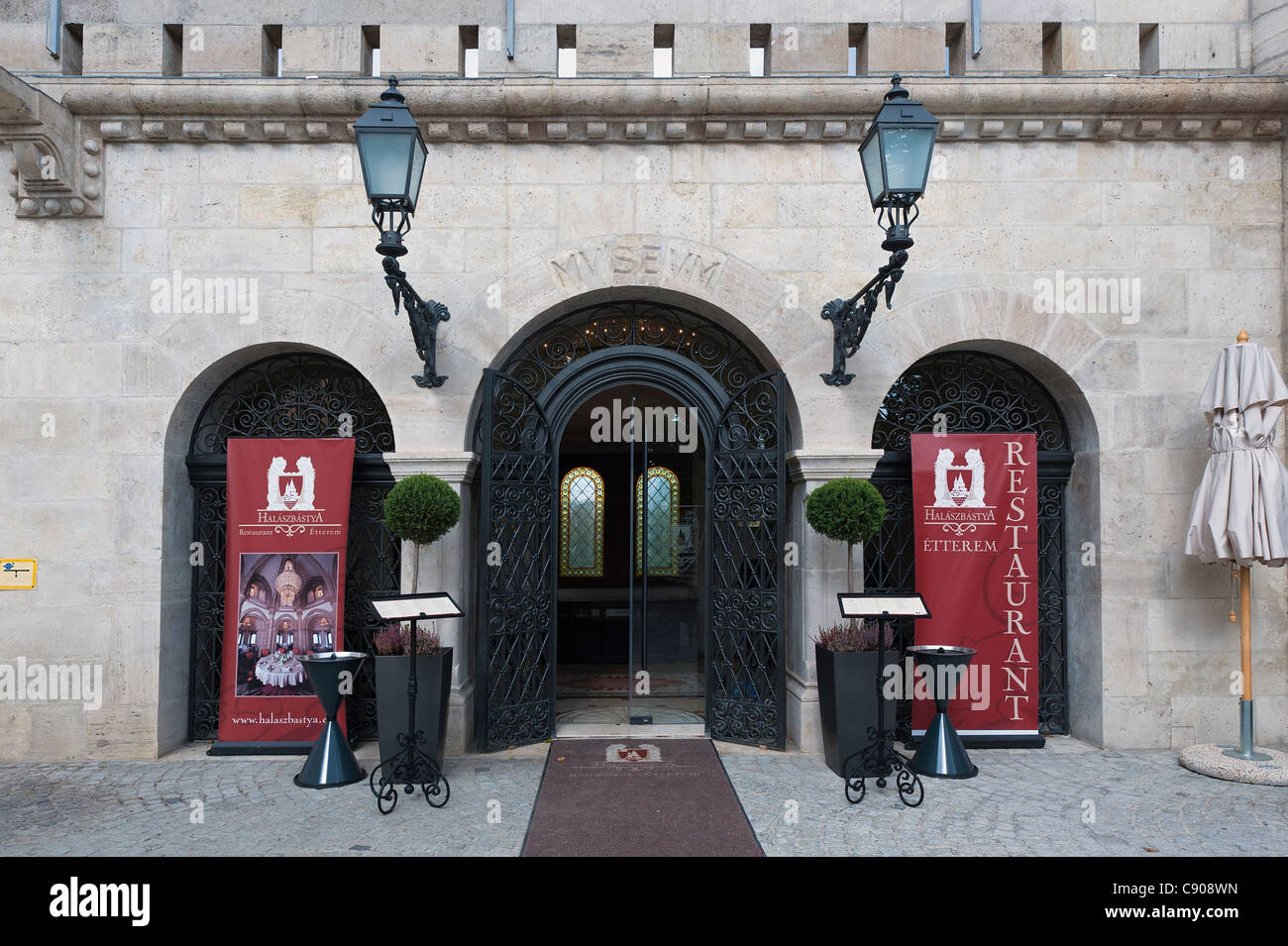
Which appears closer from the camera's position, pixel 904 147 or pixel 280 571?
pixel 904 147

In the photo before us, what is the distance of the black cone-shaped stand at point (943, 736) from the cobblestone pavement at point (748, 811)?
4.4 inches

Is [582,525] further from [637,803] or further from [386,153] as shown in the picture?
[386,153]

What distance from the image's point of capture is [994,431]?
263 inches

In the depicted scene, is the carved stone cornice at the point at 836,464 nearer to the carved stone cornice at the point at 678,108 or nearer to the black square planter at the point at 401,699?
the carved stone cornice at the point at 678,108

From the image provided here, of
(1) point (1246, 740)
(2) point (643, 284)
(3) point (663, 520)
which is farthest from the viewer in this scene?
(3) point (663, 520)

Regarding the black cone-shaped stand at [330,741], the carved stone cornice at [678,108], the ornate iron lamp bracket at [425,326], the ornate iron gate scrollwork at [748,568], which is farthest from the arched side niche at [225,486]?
the ornate iron gate scrollwork at [748,568]

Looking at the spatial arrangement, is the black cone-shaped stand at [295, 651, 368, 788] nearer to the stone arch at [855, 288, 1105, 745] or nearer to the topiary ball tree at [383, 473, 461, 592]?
the topiary ball tree at [383, 473, 461, 592]

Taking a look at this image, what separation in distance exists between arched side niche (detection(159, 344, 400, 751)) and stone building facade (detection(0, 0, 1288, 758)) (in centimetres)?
11

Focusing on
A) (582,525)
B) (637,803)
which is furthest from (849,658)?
(582,525)

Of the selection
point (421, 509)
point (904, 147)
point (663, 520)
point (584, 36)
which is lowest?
point (663, 520)

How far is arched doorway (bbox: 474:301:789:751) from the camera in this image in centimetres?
621

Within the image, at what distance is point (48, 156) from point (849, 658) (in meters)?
6.88

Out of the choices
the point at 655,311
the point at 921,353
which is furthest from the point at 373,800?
the point at 921,353

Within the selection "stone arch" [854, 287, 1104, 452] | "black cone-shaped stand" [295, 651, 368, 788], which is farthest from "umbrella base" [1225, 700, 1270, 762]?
"black cone-shaped stand" [295, 651, 368, 788]
